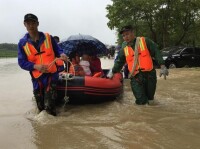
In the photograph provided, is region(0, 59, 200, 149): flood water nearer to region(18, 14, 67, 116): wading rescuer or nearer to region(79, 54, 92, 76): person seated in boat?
region(18, 14, 67, 116): wading rescuer

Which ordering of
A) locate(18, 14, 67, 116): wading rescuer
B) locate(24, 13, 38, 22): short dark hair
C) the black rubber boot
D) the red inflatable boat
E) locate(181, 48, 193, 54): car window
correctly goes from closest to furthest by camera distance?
1. locate(24, 13, 38, 22): short dark hair
2. locate(18, 14, 67, 116): wading rescuer
3. the black rubber boot
4. the red inflatable boat
5. locate(181, 48, 193, 54): car window

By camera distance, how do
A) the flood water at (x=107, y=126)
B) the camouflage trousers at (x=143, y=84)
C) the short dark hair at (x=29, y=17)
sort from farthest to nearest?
1. the camouflage trousers at (x=143, y=84)
2. the short dark hair at (x=29, y=17)
3. the flood water at (x=107, y=126)

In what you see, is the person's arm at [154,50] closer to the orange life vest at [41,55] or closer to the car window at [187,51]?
the orange life vest at [41,55]

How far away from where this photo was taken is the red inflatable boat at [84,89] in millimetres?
7785

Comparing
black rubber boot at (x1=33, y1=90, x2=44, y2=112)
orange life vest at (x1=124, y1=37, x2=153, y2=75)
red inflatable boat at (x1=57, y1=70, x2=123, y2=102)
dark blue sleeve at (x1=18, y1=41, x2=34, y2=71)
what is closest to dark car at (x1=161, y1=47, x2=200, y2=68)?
red inflatable boat at (x1=57, y1=70, x2=123, y2=102)

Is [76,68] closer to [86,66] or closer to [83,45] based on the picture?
[86,66]

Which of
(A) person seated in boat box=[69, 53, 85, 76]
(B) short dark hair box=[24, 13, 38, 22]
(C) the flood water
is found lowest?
(C) the flood water

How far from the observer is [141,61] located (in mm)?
7340

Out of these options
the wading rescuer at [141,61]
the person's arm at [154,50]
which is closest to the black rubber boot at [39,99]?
the wading rescuer at [141,61]

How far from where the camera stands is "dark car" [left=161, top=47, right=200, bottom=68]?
797 inches

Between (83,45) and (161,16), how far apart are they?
20403mm

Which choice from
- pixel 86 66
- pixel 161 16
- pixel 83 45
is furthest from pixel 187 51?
pixel 86 66

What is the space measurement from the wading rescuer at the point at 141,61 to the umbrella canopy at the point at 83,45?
9.16 ft

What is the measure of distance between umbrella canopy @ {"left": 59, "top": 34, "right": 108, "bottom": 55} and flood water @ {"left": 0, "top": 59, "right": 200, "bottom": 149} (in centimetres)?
194
